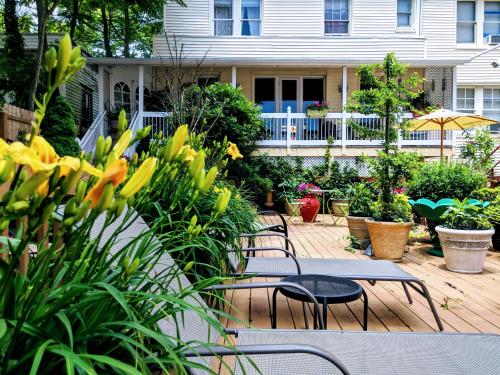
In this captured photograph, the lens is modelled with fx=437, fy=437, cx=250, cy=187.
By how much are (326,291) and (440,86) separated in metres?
13.2

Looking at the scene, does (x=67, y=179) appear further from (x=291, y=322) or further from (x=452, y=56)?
(x=452, y=56)

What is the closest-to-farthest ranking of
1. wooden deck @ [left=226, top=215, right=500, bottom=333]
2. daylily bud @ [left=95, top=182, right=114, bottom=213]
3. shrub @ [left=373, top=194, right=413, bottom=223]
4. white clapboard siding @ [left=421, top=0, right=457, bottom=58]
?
daylily bud @ [left=95, top=182, right=114, bottom=213] < wooden deck @ [left=226, top=215, right=500, bottom=333] < shrub @ [left=373, top=194, right=413, bottom=223] < white clapboard siding @ [left=421, top=0, right=457, bottom=58]

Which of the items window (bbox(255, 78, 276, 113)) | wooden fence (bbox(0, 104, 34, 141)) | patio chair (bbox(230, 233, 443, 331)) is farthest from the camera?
window (bbox(255, 78, 276, 113))

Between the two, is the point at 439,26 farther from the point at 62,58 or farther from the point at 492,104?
the point at 62,58

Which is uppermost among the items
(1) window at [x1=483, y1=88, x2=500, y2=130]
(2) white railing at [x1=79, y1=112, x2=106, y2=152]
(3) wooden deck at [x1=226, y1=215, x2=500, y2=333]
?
(1) window at [x1=483, y1=88, x2=500, y2=130]

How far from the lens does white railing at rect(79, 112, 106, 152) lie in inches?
449

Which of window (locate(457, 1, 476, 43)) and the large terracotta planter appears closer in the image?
the large terracotta planter

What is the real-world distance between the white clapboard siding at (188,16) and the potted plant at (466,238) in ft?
36.5

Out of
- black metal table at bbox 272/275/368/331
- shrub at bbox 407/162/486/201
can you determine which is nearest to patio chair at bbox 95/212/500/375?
black metal table at bbox 272/275/368/331

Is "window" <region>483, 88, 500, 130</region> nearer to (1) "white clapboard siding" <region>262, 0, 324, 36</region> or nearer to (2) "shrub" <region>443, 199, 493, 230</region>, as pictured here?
(1) "white clapboard siding" <region>262, 0, 324, 36</region>

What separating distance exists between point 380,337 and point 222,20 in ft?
44.9

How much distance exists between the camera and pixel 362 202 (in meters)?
6.88

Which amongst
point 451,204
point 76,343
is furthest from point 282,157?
point 76,343

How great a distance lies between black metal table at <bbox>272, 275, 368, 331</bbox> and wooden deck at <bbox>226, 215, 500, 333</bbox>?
0.38 m
